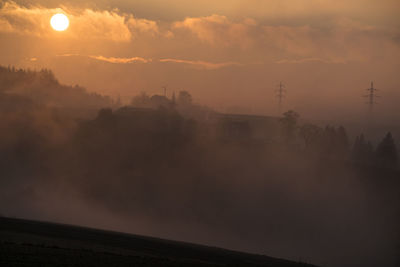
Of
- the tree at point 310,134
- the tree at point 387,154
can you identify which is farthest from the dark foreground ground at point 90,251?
the tree at point 310,134

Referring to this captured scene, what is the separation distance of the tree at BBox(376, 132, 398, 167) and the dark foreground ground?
11240 cm

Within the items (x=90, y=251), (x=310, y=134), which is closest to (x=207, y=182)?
(x=310, y=134)

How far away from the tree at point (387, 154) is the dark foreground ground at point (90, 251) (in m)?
112

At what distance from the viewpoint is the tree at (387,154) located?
490ft

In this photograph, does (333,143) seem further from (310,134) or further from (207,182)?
(207,182)

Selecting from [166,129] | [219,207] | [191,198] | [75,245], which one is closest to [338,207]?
[219,207]

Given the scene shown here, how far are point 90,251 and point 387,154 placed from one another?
5400 inches

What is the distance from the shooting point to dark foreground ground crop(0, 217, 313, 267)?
106 ft

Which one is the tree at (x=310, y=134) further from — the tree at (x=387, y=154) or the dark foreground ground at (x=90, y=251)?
the dark foreground ground at (x=90, y=251)

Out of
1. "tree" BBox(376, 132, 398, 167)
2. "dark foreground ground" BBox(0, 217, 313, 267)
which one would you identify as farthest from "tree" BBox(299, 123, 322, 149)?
"dark foreground ground" BBox(0, 217, 313, 267)

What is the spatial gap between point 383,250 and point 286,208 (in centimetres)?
3124

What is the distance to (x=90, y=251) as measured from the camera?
3659 cm

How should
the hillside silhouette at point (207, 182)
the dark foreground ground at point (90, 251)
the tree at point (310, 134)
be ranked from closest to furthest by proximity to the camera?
the dark foreground ground at point (90, 251) < the hillside silhouette at point (207, 182) < the tree at point (310, 134)

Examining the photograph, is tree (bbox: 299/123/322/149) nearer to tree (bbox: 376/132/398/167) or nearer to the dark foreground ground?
tree (bbox: 376/132/398/167)
